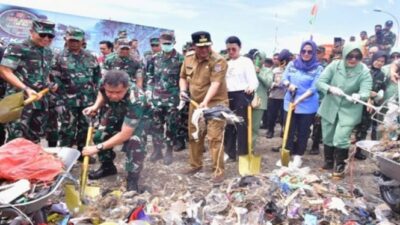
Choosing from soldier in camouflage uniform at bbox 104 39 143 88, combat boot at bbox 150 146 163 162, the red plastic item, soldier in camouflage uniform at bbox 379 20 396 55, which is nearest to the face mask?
soldier in camouflage uniform at bbox 104 39 143 88

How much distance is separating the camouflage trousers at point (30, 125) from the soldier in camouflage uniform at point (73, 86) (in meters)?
0.47

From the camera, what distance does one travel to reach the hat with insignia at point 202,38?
495 cm

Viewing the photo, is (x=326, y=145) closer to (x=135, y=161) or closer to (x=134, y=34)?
(x=135, y=161)

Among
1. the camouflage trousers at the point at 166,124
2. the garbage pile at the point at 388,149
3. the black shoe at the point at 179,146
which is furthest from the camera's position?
the black shoe at the point at 179,146

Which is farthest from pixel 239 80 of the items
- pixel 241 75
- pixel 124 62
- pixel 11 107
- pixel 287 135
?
pixel 11 107

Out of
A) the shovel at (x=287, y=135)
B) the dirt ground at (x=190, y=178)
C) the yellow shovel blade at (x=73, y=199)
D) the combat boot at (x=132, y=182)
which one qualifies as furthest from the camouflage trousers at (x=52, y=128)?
the shovel at (x=287, y=135)

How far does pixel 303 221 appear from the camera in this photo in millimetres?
3855

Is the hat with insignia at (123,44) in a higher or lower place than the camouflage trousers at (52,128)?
higher

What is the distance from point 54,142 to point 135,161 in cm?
168

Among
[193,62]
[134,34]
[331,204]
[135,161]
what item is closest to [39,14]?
[134,34]

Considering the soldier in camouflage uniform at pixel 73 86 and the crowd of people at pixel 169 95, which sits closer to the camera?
the crowd of people at pixel 169 95

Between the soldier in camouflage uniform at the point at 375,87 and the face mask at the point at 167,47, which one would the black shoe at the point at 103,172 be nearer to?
the face mask at the point at 167,47

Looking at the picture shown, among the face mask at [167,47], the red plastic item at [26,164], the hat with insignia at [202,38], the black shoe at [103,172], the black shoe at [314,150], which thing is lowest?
the black shoe at [314,150]

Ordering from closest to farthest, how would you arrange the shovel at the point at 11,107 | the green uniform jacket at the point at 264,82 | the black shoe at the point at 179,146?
1. the shovel at the point at 11,107
2. the black shoe at the point at 179,146
3. the green uniform jacket at the point at 264,82
